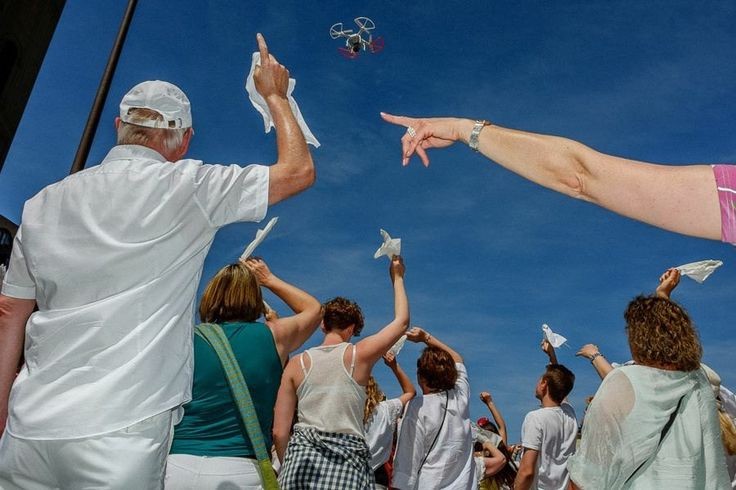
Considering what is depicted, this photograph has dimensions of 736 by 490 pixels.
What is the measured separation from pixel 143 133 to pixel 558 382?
5.45 metres

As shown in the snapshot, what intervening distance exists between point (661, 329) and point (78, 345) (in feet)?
10.4

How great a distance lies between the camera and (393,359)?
20.9 ft

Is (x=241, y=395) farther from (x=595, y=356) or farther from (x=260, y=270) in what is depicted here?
(x=595, y=356)

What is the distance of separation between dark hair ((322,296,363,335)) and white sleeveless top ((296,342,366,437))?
0.42 metres

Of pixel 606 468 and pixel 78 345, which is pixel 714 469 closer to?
pixel 606 468

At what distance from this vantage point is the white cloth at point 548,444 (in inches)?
240

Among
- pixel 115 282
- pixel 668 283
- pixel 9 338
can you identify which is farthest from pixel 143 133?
pixel 668 283

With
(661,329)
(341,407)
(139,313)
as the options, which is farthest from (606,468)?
(139,313)

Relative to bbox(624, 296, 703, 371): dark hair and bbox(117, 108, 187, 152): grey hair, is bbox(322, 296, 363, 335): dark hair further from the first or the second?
bbox(117, 108, 187, 152): grey hair

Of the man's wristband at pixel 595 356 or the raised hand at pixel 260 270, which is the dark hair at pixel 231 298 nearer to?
the raised hand at pixel 260 270

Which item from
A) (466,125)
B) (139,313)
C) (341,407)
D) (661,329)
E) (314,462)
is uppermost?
(466,125)

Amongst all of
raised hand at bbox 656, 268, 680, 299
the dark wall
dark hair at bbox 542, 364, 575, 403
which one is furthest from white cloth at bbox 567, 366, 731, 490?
the dark wall

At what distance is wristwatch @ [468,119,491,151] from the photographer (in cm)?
172

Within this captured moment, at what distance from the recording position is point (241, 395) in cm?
278
